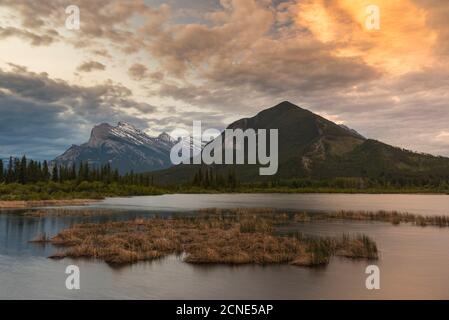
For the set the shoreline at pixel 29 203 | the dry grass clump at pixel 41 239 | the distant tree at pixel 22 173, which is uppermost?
the distant tree at pixel 22 173

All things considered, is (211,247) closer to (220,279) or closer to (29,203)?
(220,279)

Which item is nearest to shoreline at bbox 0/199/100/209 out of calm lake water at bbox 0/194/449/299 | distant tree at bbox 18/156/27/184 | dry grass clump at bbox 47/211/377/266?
distant tree at bbox 18/156/27/184

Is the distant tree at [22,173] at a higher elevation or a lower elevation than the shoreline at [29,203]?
higher

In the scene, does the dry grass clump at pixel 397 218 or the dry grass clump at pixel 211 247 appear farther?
the dry grass clump at pixel 397 218

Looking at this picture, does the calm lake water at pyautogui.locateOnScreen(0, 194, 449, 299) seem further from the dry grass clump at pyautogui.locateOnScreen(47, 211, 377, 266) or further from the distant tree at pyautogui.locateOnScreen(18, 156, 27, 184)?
the distant tree at pyautogui.locateOnScreen(18, 156, 27, 184)

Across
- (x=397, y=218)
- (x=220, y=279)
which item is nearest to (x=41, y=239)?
(x=220, y=279)

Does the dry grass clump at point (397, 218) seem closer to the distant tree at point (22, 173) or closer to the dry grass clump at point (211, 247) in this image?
the dry grass clump at point (211, 247)

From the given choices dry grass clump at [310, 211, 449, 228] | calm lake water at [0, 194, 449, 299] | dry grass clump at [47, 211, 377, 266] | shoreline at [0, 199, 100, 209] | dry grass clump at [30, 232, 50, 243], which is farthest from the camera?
shoreline at [0, 199, 100, 209]

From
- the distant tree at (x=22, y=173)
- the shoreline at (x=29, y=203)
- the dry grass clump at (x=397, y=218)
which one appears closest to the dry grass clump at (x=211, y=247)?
the dry grass clump at (x=397, y=218)

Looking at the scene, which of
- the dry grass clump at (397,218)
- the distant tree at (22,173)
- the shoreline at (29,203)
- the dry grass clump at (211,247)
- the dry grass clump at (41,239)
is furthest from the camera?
the distant tree at (22,173)
